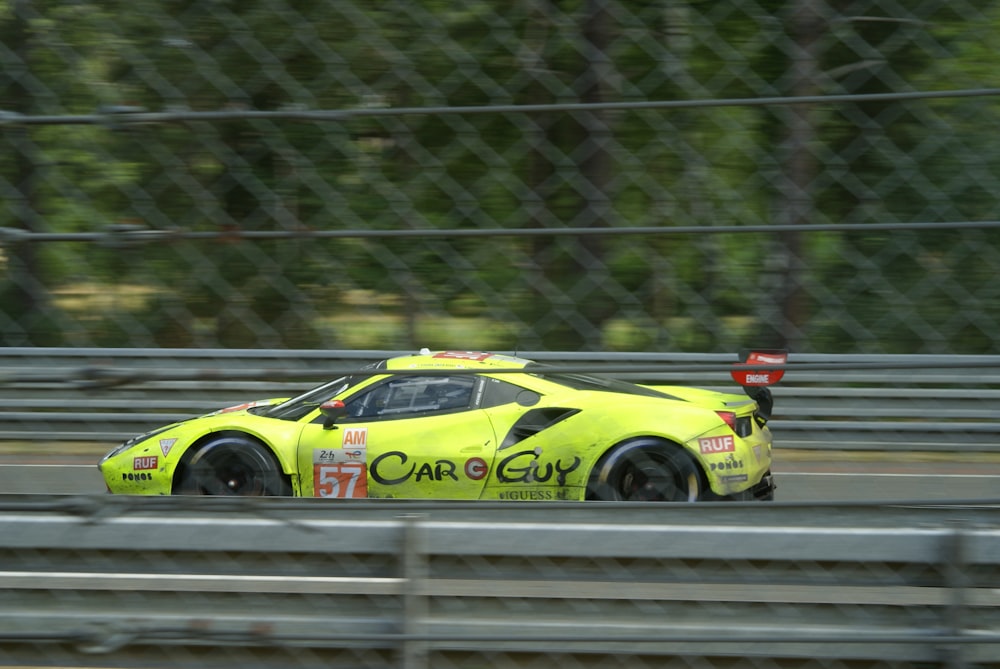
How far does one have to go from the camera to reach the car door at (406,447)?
632 cm

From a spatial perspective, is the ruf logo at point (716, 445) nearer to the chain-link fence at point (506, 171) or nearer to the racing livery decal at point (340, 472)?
the racing livery decal at point (340, 472)

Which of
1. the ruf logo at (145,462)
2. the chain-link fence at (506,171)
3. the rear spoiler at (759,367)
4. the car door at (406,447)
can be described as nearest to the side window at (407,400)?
the car door at (406,447)

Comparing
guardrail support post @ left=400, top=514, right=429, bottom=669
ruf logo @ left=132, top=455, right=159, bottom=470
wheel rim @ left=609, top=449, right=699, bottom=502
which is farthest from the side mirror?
guardrail support post @ left=400, top=514, right=429, bottom=669

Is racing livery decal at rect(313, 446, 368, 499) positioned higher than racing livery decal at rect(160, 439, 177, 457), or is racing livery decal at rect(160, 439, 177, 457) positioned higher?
racing livery decal at rect(160, 439, 177, 457)

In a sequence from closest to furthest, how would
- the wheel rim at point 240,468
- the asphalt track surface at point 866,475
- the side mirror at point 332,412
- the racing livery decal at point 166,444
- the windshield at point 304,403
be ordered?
1. the asphalt track surface at point 866,475
2. the wheel rim at point 240,468
3. the racing livery decal at point 166,444
4. the side mirror at point 332,412
5. the windshield at point 304,403

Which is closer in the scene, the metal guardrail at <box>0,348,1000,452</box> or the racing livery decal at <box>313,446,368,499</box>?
the metal guardrail at <box>0,348,1000,452</box>

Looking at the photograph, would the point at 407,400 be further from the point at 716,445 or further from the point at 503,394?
the point at 716,445

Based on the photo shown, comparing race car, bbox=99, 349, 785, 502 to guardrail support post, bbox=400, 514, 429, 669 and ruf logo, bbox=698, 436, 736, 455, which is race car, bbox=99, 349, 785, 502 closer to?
ruf logo, bbox=698, 436, 736, 455

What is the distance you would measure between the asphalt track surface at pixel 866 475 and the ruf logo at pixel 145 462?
87.3 inches

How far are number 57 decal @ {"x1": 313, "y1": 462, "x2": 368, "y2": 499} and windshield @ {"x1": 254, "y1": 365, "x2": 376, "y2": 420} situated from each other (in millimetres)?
421

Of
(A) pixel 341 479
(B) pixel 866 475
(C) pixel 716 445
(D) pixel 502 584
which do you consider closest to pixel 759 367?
(D) pixel 502 584

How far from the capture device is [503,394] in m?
6.58

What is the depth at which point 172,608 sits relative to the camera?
2652 millimetres

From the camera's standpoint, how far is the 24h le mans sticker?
20.8ft
